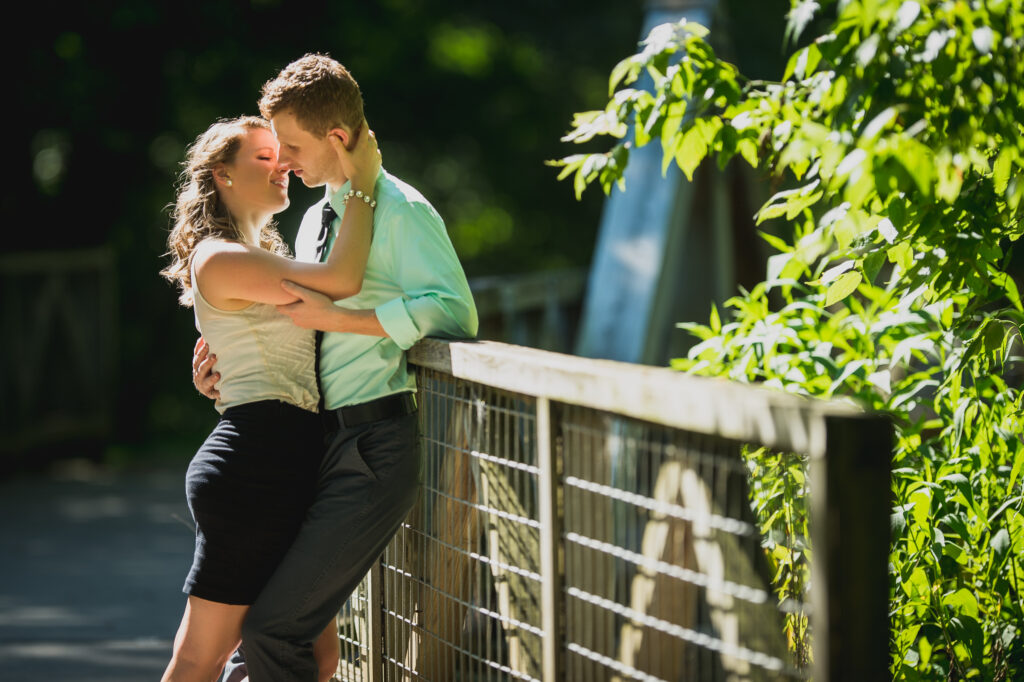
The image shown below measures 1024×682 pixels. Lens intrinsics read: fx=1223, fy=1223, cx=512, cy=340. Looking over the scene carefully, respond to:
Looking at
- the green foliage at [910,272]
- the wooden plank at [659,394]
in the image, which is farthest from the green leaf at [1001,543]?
the wooden plank at [659,394]

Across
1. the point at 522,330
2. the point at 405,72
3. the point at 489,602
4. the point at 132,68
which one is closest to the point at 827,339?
the point at 489,602

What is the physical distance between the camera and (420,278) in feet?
9.56

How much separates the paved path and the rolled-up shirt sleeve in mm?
890

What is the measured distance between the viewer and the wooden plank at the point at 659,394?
193 centimetres

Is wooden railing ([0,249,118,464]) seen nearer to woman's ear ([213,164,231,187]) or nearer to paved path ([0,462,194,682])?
paved path ([0,462,194,682])

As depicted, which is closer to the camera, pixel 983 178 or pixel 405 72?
pixel 983 178

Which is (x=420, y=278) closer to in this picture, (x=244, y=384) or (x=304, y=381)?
(x=304, y=381)

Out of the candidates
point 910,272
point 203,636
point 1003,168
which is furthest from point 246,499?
point 1003,168

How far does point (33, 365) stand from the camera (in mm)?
11320

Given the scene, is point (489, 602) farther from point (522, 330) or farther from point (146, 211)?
point (146, 211)

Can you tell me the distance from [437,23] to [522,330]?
27.9ft

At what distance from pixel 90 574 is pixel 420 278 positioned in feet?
15.9

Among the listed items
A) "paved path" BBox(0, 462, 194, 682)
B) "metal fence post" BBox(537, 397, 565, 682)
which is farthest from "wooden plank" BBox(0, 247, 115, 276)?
"metal fence post" BBox(537, 397, 565, 682)

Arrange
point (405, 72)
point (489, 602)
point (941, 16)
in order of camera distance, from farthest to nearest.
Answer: point (405, 72), point (489, 602), point (941, 16)
